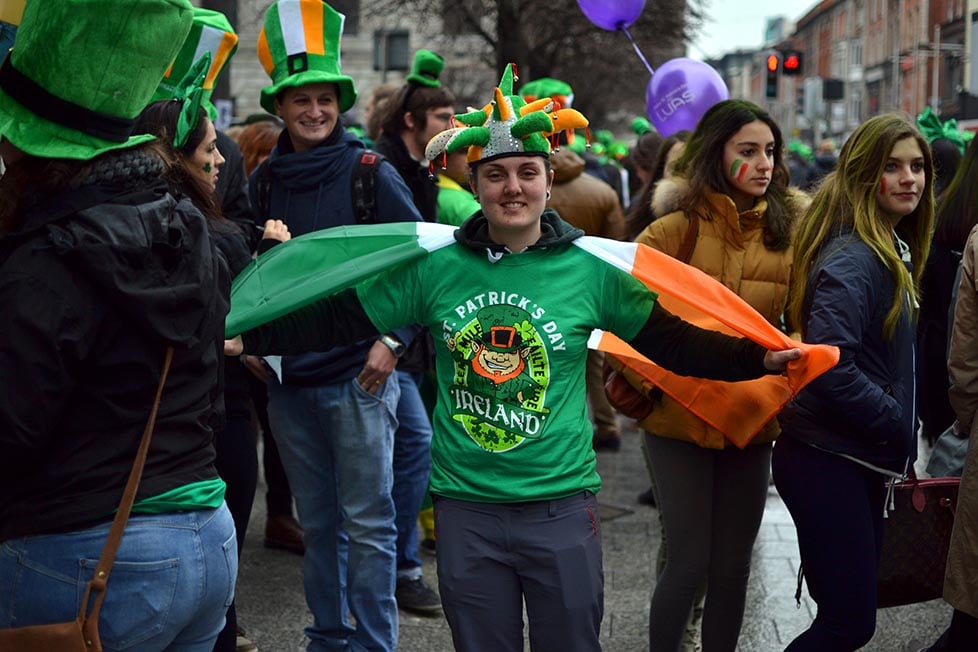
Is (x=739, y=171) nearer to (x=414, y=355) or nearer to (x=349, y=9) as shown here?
(x=414, y=355)

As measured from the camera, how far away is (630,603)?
582 centimetres

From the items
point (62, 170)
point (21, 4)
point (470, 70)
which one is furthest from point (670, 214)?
point (470, 70)

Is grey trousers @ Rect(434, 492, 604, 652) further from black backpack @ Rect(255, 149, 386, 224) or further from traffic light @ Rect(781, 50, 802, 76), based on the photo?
traffic light @ Rect(781, 50, 802, 76)

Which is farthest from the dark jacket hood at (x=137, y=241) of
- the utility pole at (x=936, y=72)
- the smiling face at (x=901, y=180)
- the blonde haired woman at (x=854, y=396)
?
the utility pole at (x=936, y=72)

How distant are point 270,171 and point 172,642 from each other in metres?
2.49

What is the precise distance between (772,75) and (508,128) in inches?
775

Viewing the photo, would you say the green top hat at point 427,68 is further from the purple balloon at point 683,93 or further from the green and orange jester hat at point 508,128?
the green and orange jester hat at point 508,128

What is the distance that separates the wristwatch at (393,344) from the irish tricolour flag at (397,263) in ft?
2.20

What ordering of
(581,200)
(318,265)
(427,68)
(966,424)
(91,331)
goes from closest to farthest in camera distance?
(91,331), (318,265), (966,424), (427,68), (581,200)

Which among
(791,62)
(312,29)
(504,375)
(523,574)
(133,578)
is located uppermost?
(791,62)

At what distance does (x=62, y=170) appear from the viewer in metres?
2.45

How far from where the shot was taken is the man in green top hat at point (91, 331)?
2.35 m

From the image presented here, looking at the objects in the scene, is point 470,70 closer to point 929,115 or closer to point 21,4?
point 929,115

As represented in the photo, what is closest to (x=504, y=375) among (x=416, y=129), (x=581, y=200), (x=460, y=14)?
(x=416, y=129)
